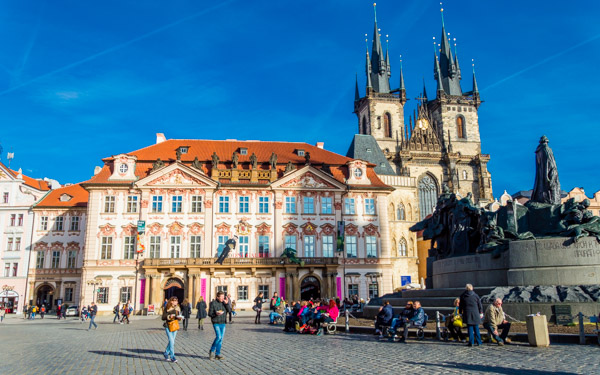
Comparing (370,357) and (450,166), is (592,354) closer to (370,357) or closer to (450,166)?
(370,357)

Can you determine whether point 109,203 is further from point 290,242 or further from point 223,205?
point 290,242

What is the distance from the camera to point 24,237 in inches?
1821

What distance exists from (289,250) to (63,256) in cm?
2000

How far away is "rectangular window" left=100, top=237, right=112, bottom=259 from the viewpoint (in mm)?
39875

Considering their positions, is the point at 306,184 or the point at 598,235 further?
the point at 306,184

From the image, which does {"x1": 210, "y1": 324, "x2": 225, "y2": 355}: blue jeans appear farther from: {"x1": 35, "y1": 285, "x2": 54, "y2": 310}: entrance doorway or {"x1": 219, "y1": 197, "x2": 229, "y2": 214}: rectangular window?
{"x1": 35, "y1": 285, "x2": 54, "y2": 310}: entrance doorway

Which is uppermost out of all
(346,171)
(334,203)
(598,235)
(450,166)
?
(450,166)

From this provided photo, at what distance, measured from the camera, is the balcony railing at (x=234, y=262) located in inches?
1535

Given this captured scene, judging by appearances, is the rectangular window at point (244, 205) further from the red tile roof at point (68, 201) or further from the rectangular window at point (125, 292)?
the red tile roof at point (68, 201)

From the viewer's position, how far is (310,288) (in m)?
41.5

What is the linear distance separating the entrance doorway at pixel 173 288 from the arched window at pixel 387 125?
151ft

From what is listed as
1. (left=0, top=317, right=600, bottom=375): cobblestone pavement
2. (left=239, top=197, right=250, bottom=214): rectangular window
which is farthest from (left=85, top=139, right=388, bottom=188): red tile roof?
(left=0, top=317, right=600, bottom=375): cobblestone pavement

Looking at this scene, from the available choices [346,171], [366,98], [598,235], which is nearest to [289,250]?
[346,171]

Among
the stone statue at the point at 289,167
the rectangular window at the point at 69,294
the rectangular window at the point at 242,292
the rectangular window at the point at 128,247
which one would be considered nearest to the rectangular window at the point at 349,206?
the stone statue at the point at 289,167
